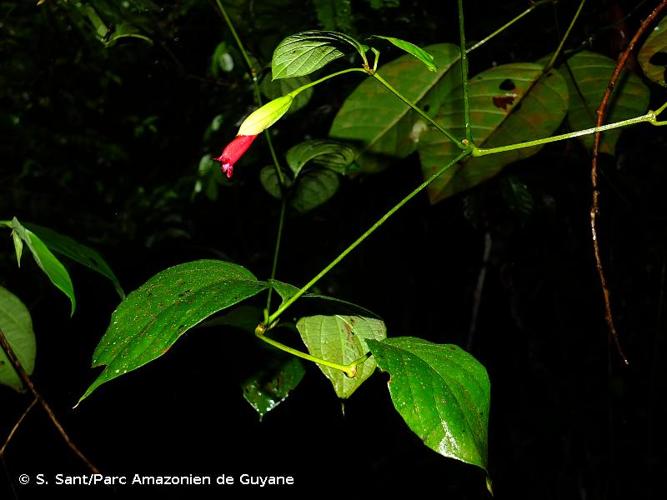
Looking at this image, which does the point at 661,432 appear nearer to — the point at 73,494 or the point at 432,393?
the point at 432,393

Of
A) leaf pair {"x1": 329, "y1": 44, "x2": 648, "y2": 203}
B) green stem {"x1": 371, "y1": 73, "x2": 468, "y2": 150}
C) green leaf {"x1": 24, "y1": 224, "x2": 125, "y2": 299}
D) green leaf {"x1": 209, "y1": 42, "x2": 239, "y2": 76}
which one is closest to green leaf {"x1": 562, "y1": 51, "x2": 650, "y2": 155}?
leaf pair {"x1": 329, "y1": 44, "x2": 648, "y2": 203}

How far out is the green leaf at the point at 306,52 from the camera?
0.44 meters

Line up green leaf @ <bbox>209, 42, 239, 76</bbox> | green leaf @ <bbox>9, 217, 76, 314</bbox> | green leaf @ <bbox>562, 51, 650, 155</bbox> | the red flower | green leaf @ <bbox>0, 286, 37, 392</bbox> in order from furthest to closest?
1. green leaf @ <bbox>209, 42, 239, 76</bbox>
2. green leaf @ <bbox>562, 51, 650, 155</bbox>
3. green leaf @ <bbox>0, 286, 37, 392</bbox>
4. the red flower
5. green leaf @ <bbox>9, 217, 76, 314</bbox>

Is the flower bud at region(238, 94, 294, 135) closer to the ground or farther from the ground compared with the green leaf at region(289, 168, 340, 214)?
farther from the ground

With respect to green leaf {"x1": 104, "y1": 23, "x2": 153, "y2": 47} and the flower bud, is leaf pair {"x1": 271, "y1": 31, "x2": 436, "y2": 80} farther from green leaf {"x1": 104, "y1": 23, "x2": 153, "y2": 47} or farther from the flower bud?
green leaf {"x1": 104, "y1": 23, "x2": 153, "y2": 47}

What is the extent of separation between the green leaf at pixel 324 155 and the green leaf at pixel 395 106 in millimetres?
36

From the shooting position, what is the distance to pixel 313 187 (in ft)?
2.93

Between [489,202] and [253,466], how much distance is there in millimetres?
923

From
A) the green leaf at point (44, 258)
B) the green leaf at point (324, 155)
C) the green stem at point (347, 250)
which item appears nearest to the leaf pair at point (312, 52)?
the green stem at point (347, 250)

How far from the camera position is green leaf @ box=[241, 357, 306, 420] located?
74 centimetres

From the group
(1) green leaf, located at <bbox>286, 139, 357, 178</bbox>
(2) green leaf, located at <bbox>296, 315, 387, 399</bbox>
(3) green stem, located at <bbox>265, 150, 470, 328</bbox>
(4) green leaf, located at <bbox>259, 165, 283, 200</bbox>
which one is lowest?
(2) green leaf, located at <bbox>296, 315, 387, 399</bbox>

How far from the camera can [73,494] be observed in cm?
130

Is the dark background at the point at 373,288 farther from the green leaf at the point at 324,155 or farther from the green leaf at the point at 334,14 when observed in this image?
the green leaf at the point at 324,155

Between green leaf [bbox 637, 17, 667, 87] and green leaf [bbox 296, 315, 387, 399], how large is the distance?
49 cm
